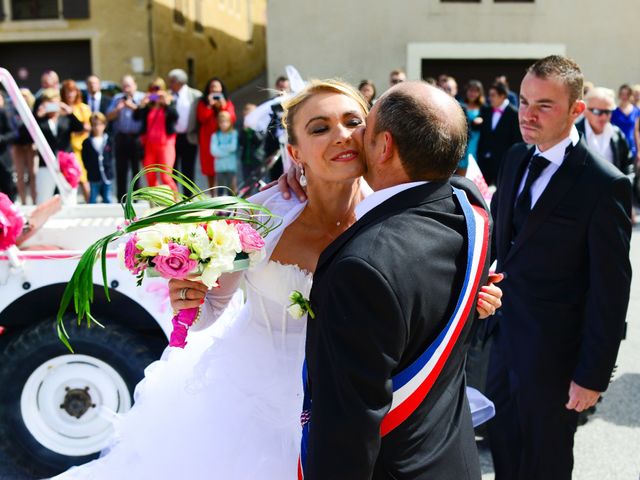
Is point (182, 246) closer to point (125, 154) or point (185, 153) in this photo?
point (185, 153)

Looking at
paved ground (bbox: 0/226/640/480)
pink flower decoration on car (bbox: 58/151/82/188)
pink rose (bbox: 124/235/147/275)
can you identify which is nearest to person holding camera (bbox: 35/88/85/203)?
pink flower decoration on car (bbox: 58/151/82/188)

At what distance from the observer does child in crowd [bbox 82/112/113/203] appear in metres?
10.2

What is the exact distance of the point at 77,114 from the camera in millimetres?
10227

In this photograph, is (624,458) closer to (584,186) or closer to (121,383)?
(584,186)

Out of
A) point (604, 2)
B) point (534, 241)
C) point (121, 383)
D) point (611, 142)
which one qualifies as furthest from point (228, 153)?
point (604, 2)

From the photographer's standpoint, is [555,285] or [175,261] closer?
[175,261]

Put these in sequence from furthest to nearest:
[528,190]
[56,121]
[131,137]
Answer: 1. [131,137]
2. [56,121]
3. [528,190]

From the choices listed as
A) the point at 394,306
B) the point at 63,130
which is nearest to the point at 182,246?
the point at 394,306

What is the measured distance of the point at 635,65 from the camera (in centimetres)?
1798

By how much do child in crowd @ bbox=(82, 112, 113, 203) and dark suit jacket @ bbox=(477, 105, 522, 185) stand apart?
5.27 m

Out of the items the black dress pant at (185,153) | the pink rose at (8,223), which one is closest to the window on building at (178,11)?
the black dress pant at (185,153)

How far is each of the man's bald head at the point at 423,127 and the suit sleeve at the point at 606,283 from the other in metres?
1.18

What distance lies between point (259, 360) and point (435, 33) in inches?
654

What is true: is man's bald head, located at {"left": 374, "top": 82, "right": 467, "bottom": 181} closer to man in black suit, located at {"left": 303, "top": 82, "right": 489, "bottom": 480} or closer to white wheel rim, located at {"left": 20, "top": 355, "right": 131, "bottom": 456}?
man in black suit, located at {"left": 303, "top": 82, "right": 489, "bottom": 480}
